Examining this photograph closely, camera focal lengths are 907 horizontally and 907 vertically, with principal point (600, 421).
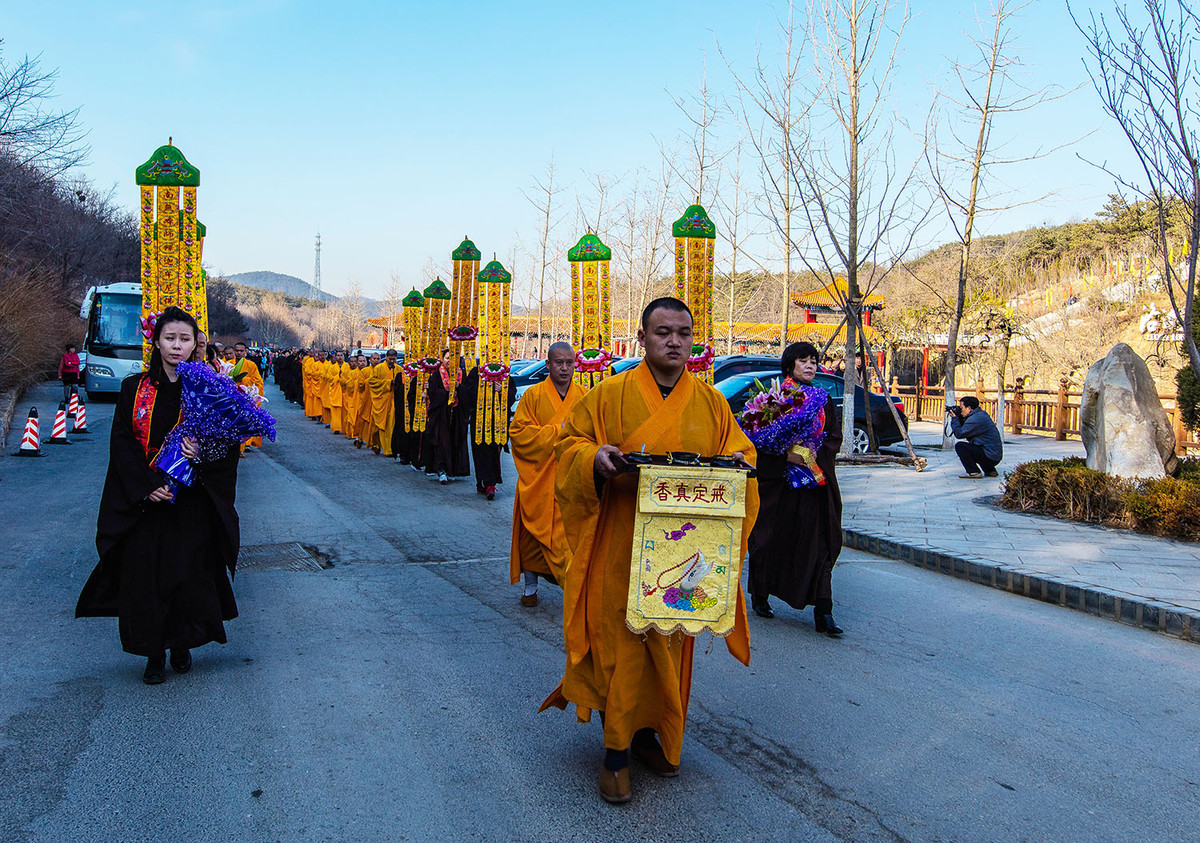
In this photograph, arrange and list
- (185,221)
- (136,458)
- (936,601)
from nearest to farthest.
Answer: (136,458)
(936,601)
(185,221)

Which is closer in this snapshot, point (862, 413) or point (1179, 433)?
point (1179, 433)

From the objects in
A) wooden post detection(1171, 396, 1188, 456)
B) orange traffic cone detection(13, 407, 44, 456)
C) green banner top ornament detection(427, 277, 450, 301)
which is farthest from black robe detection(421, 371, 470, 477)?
wooden post detection(1171, 396, 1188, 456)

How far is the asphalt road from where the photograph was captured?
3.12 meters

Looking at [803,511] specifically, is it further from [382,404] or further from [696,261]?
[382,404]

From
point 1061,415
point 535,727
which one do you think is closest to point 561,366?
point 535,727

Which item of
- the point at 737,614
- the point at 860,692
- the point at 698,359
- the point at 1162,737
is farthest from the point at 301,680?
the point at 698,359

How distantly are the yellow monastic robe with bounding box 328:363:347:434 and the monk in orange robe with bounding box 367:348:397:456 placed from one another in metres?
3.99

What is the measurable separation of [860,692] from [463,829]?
2238mm

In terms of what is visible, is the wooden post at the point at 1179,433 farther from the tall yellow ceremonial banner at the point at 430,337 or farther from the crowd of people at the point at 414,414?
the tall yellow ceremonial banner at the point at 430,337

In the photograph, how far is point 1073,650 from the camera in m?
5.29

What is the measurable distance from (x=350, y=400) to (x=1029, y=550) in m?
14.6

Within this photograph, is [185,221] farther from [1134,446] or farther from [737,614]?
[1134,446]

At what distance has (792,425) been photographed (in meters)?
5.48

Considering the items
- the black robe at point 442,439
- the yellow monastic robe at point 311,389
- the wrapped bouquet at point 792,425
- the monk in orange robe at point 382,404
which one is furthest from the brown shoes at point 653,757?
the yellow monastic robe at point 311,389
